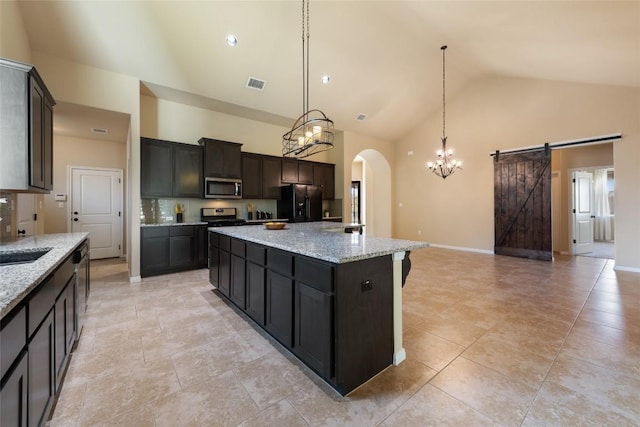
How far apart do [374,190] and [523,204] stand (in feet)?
13.7

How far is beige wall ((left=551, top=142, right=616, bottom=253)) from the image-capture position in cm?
615

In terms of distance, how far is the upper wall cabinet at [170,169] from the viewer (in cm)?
457

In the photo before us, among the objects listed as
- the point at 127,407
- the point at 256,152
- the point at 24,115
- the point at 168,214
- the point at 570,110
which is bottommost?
the point at 127,407

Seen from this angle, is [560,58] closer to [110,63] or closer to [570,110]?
[570,110]

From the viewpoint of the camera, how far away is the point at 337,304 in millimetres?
1680

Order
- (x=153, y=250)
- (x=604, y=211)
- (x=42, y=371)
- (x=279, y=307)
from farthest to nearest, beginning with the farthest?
(x=604, y=211) → (x=153, y=250) → (x=279, y=307) → (x=42, y=371)

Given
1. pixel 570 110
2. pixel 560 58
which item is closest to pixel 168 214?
pixel 560 58

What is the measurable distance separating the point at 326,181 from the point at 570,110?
537 centimetres

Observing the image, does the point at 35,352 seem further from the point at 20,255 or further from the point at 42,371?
the point at 20,255

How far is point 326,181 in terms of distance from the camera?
23.5 ft

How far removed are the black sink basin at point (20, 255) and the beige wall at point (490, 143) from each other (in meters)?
7.77

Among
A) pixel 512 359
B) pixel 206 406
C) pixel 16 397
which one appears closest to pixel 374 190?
pixel 512 359

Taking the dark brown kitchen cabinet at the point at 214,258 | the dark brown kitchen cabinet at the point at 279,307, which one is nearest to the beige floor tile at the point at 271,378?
the dark brown kitchen cabinet at the point at 279,307

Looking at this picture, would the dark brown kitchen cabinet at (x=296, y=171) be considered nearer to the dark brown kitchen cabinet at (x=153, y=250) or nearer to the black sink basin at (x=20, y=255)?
the dark brown kitchen cabinet at (x=153, y=250)
